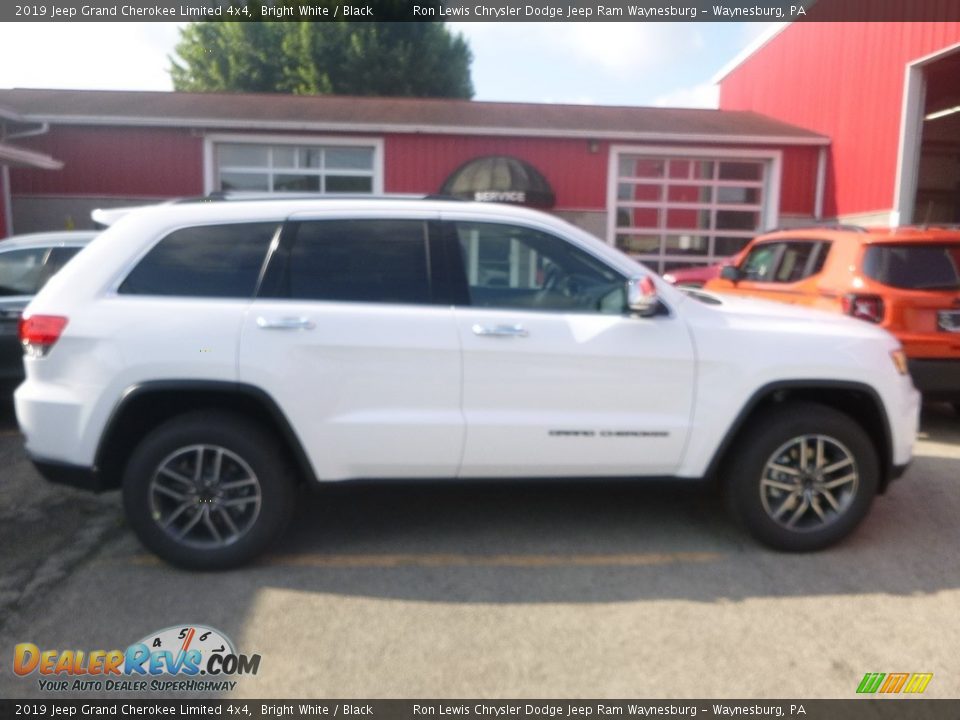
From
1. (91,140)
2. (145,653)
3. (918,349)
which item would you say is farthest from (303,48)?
(145,653)

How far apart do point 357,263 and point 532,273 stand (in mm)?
907

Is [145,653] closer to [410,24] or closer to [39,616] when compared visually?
[39,616]

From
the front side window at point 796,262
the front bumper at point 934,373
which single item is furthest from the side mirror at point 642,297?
the front side window at point 796,262

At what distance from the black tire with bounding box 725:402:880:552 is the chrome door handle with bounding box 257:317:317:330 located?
2318 mm

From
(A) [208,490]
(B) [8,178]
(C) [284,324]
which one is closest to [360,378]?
(C) [284,324]

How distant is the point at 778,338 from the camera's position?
4.04 m

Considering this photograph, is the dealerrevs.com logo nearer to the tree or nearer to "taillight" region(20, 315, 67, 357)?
"taillight" region(20, 315, 67, 357)

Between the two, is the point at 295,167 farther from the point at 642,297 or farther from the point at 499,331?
the point at 642,297

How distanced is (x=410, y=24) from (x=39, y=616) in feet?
93.3

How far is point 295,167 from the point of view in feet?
51.0

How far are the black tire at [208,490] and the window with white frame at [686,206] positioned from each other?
1283 centimetres

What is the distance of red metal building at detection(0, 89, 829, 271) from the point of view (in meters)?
15.1

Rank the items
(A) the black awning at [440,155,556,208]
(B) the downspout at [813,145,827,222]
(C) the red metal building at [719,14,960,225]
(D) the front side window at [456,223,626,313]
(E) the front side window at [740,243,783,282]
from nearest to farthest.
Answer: (D) the front side window at [456,223,626,313] < (E) the front side window at [740,243,783,282] < (C) the red metal building at [719,14,960,225] < (A) the black awning at [440,155,556,208] < (B) the downspout at [813,145,827,222]

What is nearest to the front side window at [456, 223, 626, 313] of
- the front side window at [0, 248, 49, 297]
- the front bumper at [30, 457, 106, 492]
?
the front bumper at [30, 457, 106, 492]
